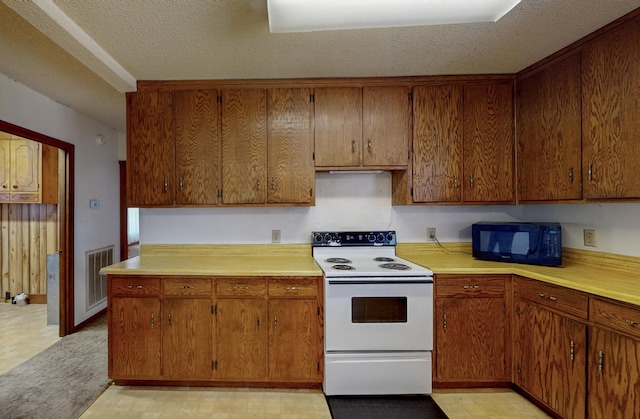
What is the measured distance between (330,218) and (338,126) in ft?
2.68

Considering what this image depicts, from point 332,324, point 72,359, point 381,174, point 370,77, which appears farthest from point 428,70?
point 72,359

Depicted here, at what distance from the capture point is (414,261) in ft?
7.86

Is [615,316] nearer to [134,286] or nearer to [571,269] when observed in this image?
[571,269]

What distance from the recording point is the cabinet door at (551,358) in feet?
5.41

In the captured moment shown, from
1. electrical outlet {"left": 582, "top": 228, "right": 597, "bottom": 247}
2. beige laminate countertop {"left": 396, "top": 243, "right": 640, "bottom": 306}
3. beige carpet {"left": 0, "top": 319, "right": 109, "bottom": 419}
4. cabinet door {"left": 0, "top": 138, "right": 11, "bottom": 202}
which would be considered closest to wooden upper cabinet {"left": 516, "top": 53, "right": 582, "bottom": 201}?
electrical outlet {"left": 582, "top": 228, "right": 597, "bottom": 247}

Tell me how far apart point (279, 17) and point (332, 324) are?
1845 mm

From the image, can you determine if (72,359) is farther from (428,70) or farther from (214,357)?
(428,70)

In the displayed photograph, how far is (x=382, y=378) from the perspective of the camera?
2.01 meters

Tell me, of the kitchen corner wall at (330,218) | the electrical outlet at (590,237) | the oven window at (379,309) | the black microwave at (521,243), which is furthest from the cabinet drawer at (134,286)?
the electrical outlet at (590,237)

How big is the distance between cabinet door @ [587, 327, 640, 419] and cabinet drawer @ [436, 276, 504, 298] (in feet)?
1.82

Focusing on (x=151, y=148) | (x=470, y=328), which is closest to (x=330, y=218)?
(x=470, y=328)

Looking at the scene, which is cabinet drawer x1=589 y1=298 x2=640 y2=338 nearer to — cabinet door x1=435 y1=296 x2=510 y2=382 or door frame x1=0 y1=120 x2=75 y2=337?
cabinet door x1=435 y1=296 x2=510 y2=382

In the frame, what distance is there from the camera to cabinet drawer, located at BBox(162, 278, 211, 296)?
2.10m

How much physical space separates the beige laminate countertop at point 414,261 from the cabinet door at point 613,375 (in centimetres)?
23
